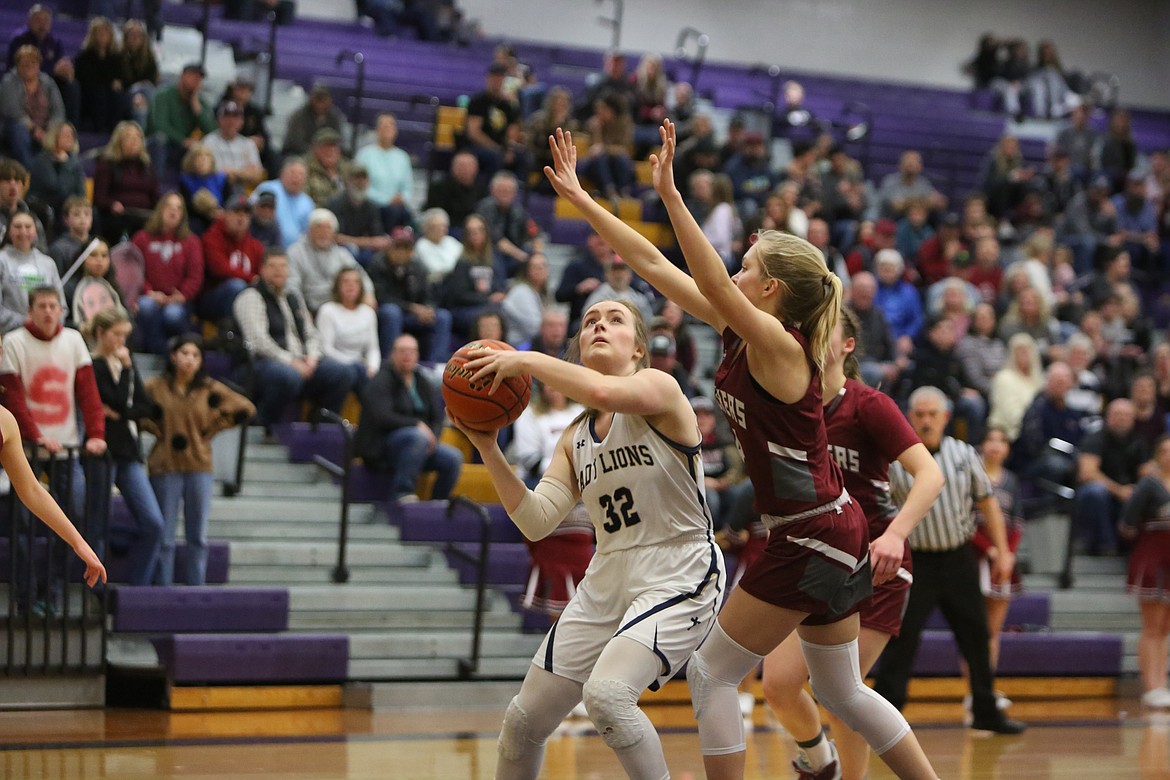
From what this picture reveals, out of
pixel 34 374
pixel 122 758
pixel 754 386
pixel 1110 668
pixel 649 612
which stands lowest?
pixel 1110 668

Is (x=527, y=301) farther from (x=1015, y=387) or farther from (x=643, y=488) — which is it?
(x=643, y=488)

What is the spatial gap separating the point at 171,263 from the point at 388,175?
2844 mm

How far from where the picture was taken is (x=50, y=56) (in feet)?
39.2

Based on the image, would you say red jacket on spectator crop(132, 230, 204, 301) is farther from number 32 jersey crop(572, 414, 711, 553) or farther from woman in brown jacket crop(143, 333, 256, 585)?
number 32 jersey crop(572, 414, 711, 553)

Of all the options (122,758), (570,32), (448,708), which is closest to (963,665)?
(448,708)

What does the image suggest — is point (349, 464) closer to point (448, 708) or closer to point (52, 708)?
point (448, 708)

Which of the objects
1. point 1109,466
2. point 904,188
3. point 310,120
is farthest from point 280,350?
point 904,188

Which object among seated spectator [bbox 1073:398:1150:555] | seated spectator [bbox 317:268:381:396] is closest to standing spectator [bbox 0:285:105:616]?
seated spectator [bbox 317:268:381:396]

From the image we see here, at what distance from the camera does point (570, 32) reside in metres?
19.7

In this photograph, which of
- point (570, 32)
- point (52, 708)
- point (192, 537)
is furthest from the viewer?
point (570, 32)

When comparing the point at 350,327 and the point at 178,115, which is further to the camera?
the point at 178,115

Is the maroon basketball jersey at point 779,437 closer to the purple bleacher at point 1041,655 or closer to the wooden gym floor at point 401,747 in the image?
the wooden gym floor at point 401,747

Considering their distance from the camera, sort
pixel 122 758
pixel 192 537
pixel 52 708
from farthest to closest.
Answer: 1. pixel 192 537
2. pixel 52 708
3. pixel 122 758

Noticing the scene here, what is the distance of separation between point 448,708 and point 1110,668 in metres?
4.93
